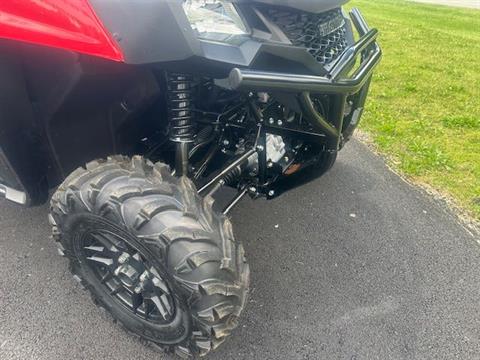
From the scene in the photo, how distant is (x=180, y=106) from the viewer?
2131 mm

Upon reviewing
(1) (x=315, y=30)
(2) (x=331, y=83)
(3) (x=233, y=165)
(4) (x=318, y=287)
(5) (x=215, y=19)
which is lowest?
(4) (x=318, y=287)

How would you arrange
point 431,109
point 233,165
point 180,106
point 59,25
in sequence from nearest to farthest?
point 59,25 < point 180,106 < point 233,165 < point 431,109

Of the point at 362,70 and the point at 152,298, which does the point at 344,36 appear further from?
the point at 152,298

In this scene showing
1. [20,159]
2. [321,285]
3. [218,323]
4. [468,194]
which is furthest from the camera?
[468,194]

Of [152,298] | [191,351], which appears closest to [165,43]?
[152,298]

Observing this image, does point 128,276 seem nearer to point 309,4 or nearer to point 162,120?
point 162,120

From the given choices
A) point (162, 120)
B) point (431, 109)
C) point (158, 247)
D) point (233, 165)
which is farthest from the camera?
point (431, 109)

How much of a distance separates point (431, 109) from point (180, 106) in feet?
14.4

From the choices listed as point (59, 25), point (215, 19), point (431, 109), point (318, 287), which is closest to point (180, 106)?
point (215, 19)

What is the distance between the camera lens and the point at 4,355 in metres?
2.31

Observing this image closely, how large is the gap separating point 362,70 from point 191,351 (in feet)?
5.09

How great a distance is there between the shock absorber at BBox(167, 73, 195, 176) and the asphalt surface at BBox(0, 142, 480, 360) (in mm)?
942

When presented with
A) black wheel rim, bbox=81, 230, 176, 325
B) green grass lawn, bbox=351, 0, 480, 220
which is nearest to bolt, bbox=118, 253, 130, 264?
black wheel rim, bbox=81, 230, 176, 325

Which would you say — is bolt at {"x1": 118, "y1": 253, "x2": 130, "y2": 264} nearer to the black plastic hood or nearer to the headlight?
the headlight
